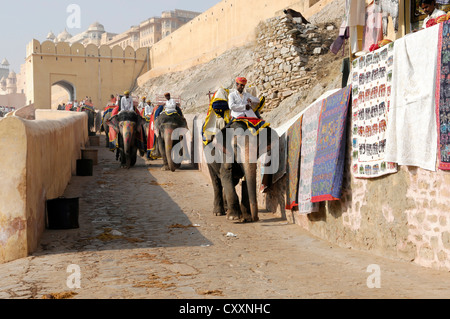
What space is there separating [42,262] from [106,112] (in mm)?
14722

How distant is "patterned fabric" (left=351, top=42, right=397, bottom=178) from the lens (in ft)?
17.6

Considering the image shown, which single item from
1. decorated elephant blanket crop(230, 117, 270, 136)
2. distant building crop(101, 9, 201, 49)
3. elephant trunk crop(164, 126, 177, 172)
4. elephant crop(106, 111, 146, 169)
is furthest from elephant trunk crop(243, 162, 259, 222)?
distant building crop(101, 9, 201, 49)

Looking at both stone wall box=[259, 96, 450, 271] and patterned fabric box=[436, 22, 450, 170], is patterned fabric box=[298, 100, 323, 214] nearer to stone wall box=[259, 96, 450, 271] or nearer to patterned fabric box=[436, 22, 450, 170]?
stone wall box=[259, 96, 450, 271]

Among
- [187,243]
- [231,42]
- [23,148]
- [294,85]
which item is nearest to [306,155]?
[187,243]

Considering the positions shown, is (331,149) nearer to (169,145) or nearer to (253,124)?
(253,124)

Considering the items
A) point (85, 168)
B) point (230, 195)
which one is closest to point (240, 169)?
point (230, 195)

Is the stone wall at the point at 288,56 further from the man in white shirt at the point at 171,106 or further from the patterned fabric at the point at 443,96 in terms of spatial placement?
the patterned fabric at the point at 443,96

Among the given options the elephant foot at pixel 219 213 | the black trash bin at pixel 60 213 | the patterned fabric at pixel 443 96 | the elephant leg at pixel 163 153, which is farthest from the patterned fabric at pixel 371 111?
the elephant leg at pixel 163 153

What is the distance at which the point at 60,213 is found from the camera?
22.6 feet

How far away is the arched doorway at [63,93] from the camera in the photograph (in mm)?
53787

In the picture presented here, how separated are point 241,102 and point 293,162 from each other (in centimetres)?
111

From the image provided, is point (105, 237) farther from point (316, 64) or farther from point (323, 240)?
point (316, 64)

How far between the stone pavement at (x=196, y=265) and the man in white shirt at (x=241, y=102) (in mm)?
1524

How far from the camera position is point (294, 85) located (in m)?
16.3
